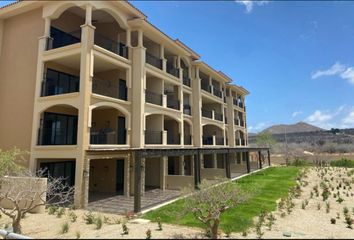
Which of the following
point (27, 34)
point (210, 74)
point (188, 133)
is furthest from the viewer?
point (210, 74)

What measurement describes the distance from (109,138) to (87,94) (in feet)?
14.4

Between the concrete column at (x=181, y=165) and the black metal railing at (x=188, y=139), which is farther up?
the black metal railing at (x=188, y=139)

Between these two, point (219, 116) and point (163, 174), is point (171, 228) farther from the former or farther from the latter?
point (219, 116)

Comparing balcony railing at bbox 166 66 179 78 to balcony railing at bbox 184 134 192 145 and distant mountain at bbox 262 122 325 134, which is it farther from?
distant mountain at bbox 262 122 325 134

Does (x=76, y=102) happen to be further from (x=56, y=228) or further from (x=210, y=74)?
(x=210, y=74)

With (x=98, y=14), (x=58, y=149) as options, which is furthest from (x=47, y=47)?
(x=58, y=149)

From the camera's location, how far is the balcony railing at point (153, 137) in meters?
21.1

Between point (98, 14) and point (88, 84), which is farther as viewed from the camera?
point (98, 14)

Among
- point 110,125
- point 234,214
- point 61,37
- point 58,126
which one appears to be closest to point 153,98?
point 110,125

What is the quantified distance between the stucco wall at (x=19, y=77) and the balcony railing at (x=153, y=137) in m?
8.07

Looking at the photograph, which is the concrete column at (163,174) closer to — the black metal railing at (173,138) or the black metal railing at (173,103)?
the black metal railing at (173,138)

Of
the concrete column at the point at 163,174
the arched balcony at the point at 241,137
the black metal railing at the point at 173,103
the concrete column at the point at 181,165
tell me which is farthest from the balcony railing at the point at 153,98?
the arched balcony at the point at 241,137

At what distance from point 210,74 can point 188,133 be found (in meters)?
8.74

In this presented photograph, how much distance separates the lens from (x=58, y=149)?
1617 cm
